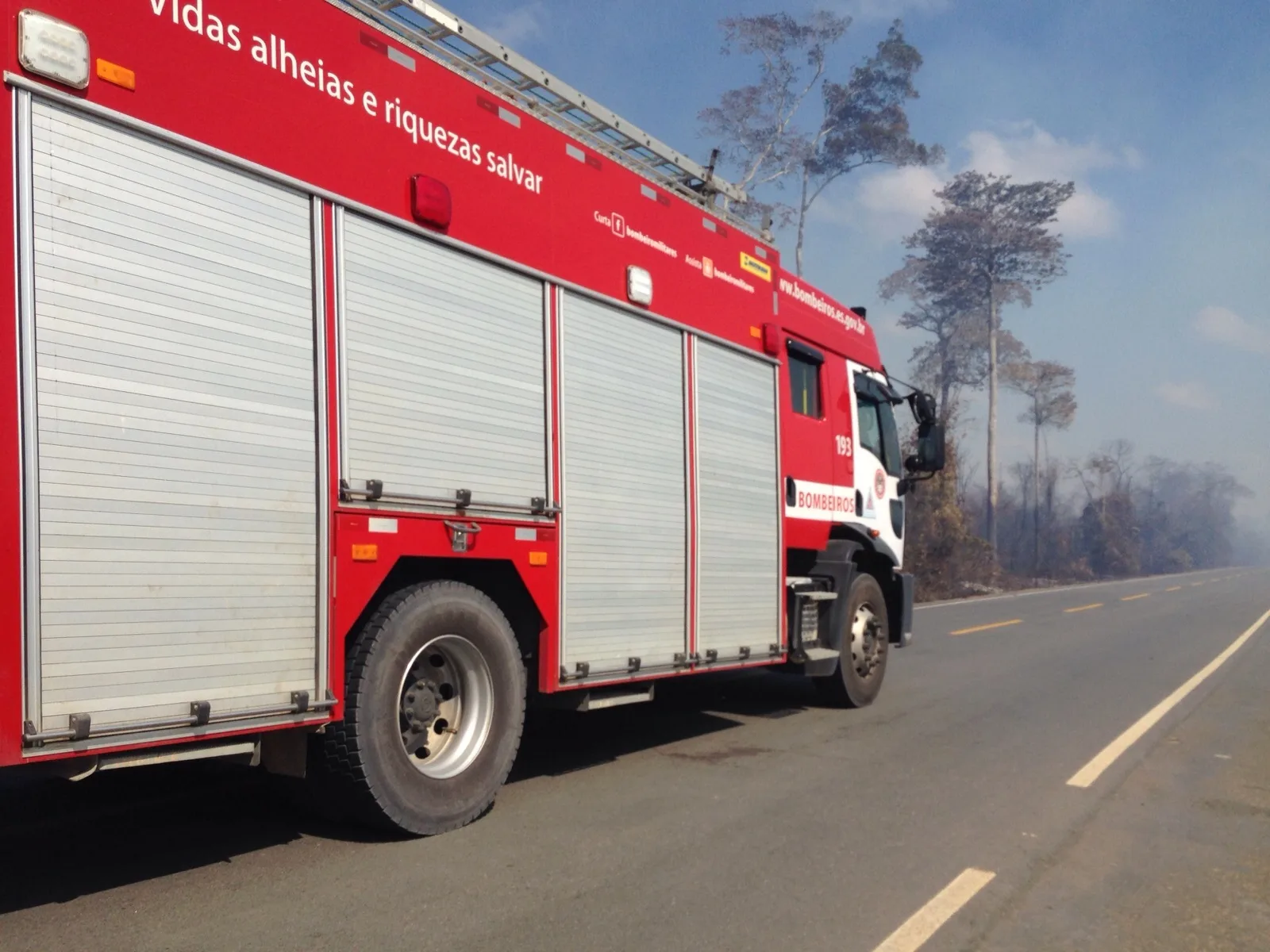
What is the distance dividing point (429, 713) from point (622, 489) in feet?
5.86

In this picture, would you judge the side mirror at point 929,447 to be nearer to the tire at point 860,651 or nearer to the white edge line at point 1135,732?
the tire at point 860,651

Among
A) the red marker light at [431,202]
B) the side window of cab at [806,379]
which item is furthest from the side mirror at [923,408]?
the red marker light at [431,202]

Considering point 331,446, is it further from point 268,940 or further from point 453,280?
point 268,940

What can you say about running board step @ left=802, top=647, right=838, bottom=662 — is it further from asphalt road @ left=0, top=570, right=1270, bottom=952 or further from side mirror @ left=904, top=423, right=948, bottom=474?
side mirror @ left=904, top=423, right=948, bottom=474

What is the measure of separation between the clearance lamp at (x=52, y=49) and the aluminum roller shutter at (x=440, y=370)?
1.24 meters

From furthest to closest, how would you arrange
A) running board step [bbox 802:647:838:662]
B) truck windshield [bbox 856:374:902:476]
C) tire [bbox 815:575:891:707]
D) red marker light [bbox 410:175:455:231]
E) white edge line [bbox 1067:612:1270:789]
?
truck windshield [bbox 856:374:902:476] → tire [bbox 815:575:891:707] → running board step [bbox 802:647:838:662] → white edge line [bbox 1067:612:1270:789] → red marker light [bbox 410:175:455:231]

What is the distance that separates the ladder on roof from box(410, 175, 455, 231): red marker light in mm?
697

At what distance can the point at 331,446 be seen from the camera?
452 centimetres

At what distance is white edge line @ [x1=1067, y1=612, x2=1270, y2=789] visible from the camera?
→ 6.83 m

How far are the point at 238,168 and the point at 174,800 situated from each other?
3260 millimetres

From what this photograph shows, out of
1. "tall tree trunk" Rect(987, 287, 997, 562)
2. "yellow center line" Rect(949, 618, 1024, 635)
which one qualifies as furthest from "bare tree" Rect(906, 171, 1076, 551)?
"yellow center line" Rect(949, 618, 1024, 635)

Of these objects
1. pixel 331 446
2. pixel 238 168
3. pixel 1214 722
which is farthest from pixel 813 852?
pixel 1214 722

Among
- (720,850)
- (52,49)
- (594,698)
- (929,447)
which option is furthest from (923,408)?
(52,49)

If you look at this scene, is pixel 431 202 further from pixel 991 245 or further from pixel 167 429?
pixel 991 245
